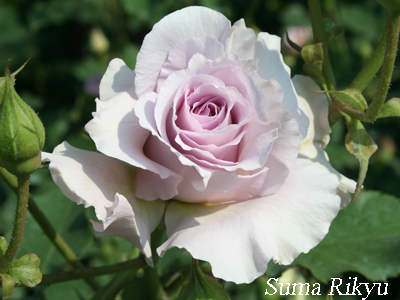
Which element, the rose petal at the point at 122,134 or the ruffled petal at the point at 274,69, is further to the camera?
the ruffled petal at the point at 274,69

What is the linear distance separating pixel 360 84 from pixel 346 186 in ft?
0.68

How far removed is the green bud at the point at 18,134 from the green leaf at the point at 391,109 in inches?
22.8

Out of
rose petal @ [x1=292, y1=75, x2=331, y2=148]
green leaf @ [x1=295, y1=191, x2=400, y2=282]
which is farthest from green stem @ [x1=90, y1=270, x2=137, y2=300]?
rose petal @ [x1=292, y1=75, x2=331, y2=148]

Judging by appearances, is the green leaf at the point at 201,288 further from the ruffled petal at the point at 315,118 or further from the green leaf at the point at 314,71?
the green leaf at the point at 314,71

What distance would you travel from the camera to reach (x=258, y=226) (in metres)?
0.76

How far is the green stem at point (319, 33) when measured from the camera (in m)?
0.91

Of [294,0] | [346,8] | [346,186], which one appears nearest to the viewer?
[346,186]

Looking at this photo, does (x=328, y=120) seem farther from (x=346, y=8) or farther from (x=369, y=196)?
(x=346, y=8)

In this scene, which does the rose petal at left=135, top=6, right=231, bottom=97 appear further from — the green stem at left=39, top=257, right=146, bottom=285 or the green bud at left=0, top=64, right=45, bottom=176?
the green stem at left=39, top=257, right=146, bottom=285

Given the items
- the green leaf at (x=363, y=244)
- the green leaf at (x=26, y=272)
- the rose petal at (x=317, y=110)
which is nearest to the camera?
the green leaf at (x=26, y=272)

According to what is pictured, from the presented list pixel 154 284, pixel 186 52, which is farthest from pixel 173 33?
pixel 154 284

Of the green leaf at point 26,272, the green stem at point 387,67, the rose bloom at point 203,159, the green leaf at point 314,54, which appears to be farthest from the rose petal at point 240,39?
the green leaf at point 26,272

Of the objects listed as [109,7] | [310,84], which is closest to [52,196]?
[310,84]

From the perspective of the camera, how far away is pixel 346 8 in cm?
243
